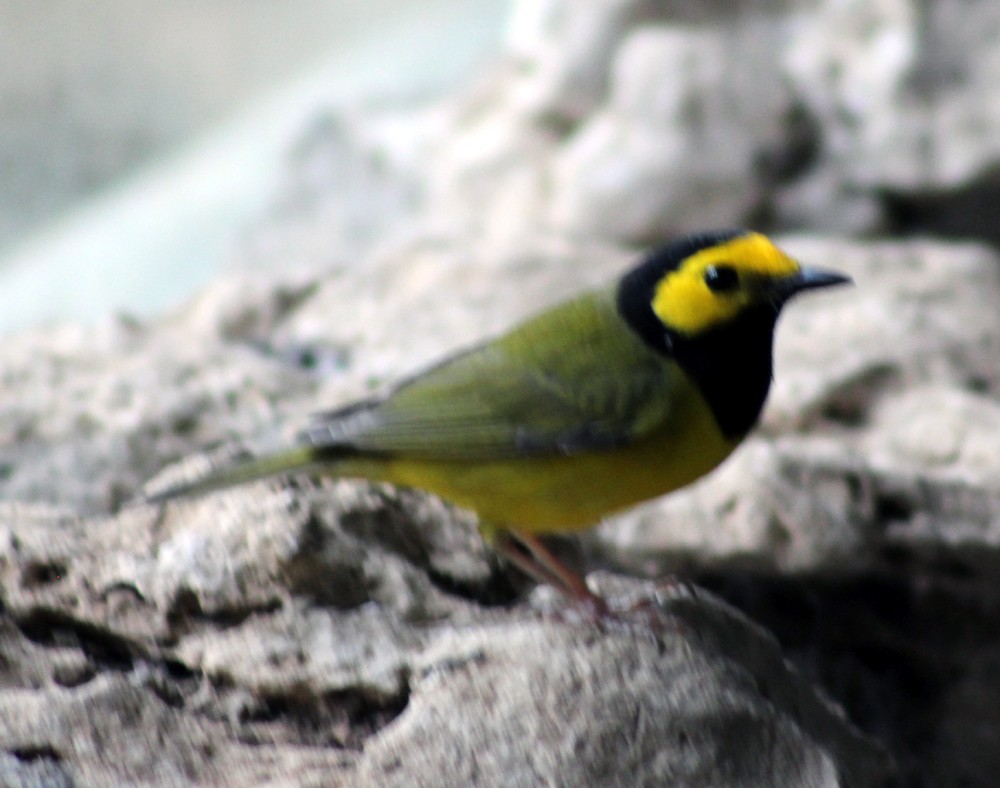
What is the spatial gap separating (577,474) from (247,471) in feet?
2.70

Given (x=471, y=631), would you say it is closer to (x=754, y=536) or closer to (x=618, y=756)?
(x=618, y=756)

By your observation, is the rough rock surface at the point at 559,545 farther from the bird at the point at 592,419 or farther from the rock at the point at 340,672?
the bird at the point at 592,419


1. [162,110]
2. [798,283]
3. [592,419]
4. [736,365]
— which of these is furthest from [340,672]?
[162,110]

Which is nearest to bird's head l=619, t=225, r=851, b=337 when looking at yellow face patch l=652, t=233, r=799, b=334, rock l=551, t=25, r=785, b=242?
yellow face patch l=652, t=233, r=799, b=334

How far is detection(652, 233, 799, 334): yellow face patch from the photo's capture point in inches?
115

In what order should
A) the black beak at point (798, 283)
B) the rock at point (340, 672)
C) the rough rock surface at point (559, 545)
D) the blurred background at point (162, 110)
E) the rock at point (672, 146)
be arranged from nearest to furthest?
the rock at point (340, 672) → the rough rock surface at point (559, 545) → the black beak at point (798, 283) → the blurred background at point (162, 110) → the rock at point (672, 146)

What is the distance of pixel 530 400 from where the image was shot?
10.0ft

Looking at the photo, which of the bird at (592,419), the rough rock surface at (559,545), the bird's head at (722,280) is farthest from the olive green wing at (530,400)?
the rough rock surface at (559,545)

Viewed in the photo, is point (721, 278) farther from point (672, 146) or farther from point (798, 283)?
point (672, 146)

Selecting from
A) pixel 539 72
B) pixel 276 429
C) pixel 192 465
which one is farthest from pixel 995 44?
pixel 192 465

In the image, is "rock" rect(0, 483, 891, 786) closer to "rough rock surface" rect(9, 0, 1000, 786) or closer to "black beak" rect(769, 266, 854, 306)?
"rough rock surface" rect(9, 0, 1000, 786)

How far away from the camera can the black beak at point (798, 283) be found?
2.92m

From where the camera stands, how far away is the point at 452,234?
6.46m

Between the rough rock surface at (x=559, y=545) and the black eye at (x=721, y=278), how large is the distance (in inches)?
31.8
